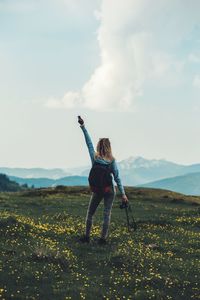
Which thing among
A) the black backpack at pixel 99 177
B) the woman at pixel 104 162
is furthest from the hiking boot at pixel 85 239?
the black backpack at pixel 99 177

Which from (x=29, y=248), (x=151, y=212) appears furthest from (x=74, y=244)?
(x=151, y=212)

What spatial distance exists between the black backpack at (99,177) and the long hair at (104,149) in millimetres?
368

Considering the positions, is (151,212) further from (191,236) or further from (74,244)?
(74,244)

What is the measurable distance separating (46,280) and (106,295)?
2151 millimetres

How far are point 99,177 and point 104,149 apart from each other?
3.90 feet

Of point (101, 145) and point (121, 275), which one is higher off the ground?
point (101, 145)

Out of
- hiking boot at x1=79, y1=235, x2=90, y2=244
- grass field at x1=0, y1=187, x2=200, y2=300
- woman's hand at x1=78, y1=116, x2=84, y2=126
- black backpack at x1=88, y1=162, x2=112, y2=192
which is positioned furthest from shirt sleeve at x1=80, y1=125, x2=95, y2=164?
grass field at x1=0, y1=187, x2=200, y2=300

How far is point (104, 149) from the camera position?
2011cm

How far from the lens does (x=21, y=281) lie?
15492 mm

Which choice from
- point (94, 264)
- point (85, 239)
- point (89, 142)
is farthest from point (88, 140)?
point (94, 264)

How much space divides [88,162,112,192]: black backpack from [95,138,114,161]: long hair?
37cm

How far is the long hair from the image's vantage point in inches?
792

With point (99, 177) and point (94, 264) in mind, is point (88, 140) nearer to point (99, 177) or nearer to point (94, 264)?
point (99, 177)

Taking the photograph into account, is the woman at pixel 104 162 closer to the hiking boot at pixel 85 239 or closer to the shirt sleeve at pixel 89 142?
the shirt sleeve at pixel 89 142
